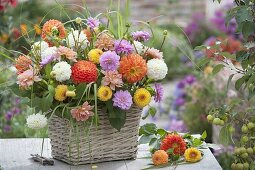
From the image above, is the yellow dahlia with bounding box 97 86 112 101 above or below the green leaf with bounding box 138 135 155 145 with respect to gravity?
above

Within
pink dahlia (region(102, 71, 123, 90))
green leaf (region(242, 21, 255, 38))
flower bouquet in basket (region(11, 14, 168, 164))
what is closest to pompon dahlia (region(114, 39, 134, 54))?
flower bouquet in basket (region(11, 14, 168, 164))

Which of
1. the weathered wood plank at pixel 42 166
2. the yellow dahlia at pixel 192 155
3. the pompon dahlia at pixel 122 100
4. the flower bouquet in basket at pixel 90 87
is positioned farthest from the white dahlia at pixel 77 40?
the yellow dahlia at pixel 192 155

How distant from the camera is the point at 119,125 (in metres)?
2.63

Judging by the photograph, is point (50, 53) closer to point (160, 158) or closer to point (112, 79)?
point (112, 79)

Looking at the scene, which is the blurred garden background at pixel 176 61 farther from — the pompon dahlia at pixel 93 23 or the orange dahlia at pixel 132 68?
the orange dahlia at pixel 132 68

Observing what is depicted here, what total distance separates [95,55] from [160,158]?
1.51ft

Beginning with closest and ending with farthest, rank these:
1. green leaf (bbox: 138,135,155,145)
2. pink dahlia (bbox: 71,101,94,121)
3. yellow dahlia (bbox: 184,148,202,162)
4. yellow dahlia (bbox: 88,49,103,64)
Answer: pink dahlia (bbox: 71,101,94,121)
yellow dahlia (bbox: 88,49,103,64)
yellow dahlia (bbox: 184,148,202,162)
green leaf (bbox: 138,135,155,145)

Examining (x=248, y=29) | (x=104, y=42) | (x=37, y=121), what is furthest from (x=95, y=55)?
(x=248, y=29)

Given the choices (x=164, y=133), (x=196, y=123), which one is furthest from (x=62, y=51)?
(x=196, y=123)

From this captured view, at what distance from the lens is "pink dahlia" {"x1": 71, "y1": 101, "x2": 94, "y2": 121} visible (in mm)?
2541

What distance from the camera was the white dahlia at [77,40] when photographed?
268 centimetres

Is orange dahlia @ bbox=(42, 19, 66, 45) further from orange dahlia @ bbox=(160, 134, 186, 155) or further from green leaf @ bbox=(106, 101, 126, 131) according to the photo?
orange dahlia @ bbox=(160, 134, 186, 155)

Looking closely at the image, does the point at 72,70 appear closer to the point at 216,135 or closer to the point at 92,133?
the point at 92,133

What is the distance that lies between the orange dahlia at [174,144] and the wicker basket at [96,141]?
113 millimetres
